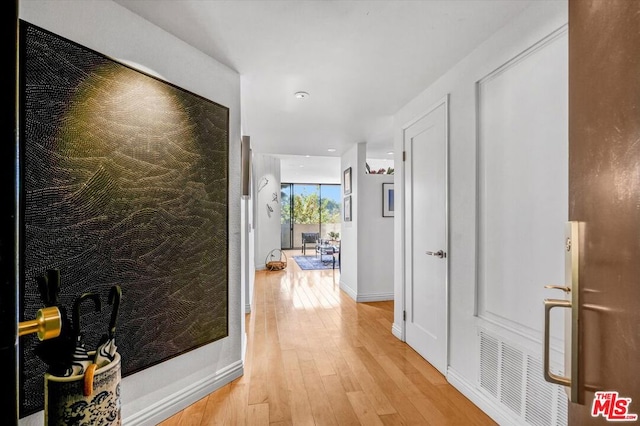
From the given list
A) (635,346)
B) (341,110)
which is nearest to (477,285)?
(635,346)

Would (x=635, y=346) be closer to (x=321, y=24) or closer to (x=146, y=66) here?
(x=321, y=24)

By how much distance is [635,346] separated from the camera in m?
0.45

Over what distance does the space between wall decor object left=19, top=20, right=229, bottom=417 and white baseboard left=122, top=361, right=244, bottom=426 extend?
258mm

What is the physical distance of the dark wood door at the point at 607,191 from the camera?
458mm

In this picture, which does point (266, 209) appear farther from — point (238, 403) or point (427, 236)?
point (238, 403)

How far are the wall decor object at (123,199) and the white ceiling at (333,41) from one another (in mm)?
411

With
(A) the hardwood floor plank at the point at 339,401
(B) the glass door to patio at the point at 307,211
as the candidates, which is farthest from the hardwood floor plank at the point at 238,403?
(B) the glass door to patio at the point at 307,211

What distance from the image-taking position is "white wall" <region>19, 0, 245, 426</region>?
146 centimetres

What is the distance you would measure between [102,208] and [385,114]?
9.06 ft

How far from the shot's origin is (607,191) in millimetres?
524

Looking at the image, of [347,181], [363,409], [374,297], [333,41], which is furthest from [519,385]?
[347,181]

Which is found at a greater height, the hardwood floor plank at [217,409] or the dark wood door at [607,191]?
the dark wood door at [607,191]

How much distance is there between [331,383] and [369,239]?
8.48 ft

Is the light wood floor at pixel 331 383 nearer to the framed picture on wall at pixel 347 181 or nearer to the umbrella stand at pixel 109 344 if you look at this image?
the umbrella stand at pixel 109 344
